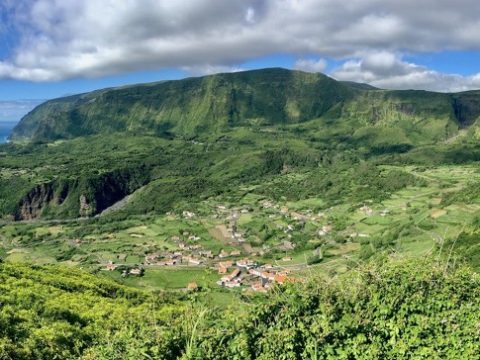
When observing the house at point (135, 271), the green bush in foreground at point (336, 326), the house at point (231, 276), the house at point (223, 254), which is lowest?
the house at point (223, 254)

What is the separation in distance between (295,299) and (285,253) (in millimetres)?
103682

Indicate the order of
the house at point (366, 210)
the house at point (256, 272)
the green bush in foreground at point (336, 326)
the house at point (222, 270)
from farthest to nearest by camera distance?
1. the house at point (366, 210)
2. the house at point (222, 270)
3. the house at point (256, 272)
4. the green bush in foreground at point (336, 326)

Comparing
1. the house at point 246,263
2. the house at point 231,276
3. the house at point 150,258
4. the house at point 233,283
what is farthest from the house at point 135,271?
the house at point 233,283

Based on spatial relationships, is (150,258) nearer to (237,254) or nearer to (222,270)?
(237,254)

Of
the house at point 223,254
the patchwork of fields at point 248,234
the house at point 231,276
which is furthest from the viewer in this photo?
the house at point 223,254

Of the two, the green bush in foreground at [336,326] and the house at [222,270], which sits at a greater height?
the green bush in foreground at [336,326]

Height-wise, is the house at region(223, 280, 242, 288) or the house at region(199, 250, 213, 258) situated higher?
the house at region(223, 280, 242, 288)

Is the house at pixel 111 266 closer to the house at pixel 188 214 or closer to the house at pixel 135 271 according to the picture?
the house at pixel 135 271

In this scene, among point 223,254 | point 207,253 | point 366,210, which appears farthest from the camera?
point 366,210

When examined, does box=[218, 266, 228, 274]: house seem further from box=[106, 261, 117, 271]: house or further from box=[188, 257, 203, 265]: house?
box=[106, 261, 117, 271]: house

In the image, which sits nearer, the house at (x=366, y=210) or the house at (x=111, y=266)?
the house at (x=111, y=266)

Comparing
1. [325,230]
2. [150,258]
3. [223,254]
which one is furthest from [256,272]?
[325,230]

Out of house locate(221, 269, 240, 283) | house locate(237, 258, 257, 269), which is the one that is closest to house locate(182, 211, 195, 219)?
house locate(237, 258, 257, 269)

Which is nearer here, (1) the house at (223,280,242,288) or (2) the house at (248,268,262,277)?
(1) the house at (223,280,242,288)
